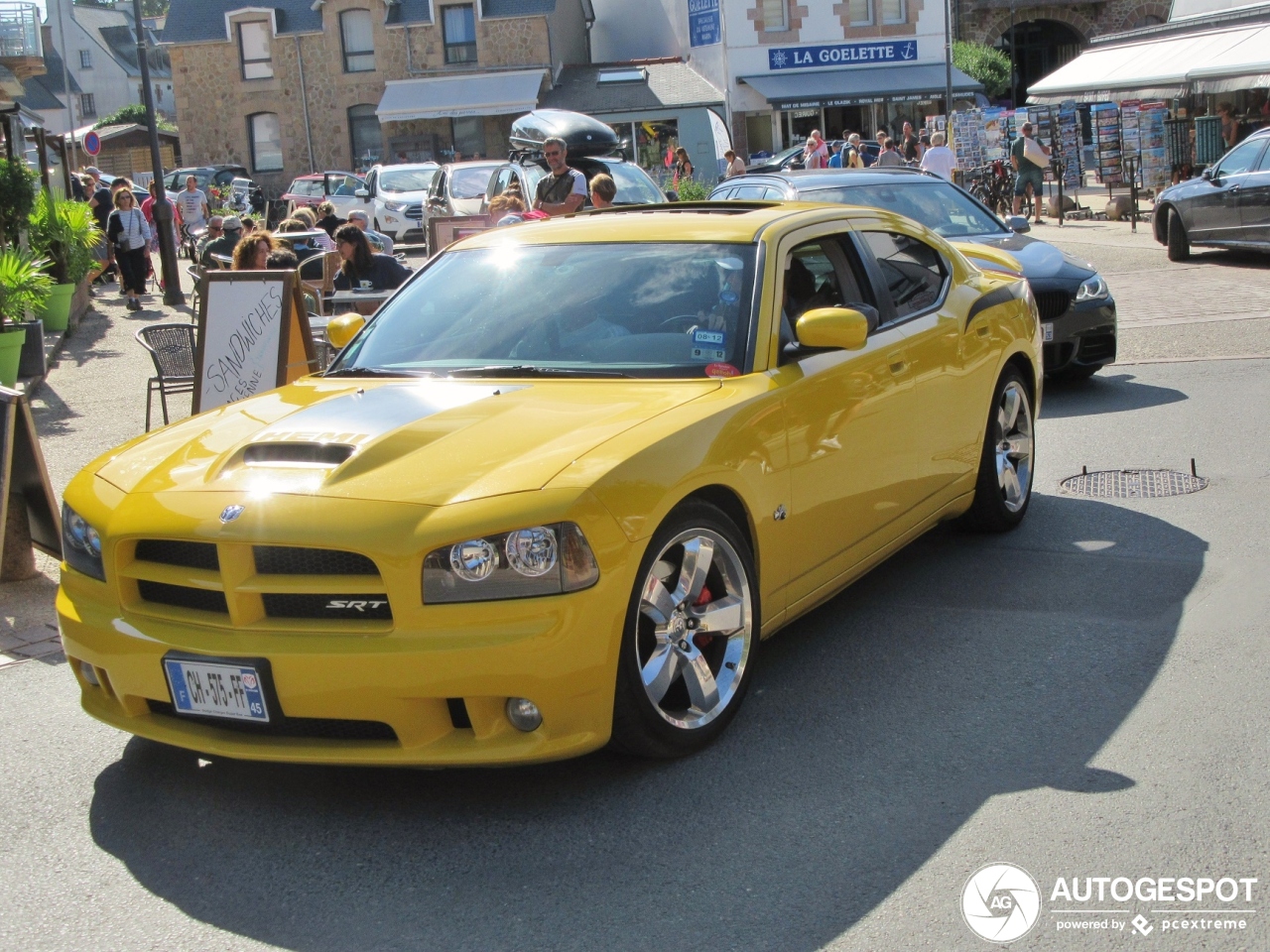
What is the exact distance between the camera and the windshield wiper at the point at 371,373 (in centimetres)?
525

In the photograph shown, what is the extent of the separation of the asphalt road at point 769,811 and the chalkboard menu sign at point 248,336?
327 centimetres

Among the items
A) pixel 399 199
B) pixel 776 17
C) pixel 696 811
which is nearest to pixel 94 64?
pixel 776 17

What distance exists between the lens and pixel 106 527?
432 cm

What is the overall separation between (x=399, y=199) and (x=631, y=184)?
1203cm

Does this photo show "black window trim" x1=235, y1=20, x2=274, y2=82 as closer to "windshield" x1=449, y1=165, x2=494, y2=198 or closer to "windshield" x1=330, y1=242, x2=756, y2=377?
"windshield" x1=449, y1=165, x2=494, y2=198

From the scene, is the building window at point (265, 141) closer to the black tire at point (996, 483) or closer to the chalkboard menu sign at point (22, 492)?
the chalkboard menu sign at point (22, 492)

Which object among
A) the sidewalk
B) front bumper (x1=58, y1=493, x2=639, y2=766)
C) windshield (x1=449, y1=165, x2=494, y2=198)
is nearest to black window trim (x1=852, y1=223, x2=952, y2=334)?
front bumper (x1=58, y1=493, x2=639, y2=766)

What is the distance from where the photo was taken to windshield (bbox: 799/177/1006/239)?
37.6 feet

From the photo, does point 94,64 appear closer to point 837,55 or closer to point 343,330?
point 837,55

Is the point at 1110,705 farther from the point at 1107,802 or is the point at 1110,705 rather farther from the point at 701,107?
the point at 701,107

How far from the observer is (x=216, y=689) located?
4035 mm

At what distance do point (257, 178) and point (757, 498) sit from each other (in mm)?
50218

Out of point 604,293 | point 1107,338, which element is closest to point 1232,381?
point 1107,338

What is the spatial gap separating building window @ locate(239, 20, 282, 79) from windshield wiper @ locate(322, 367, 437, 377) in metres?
48.9
